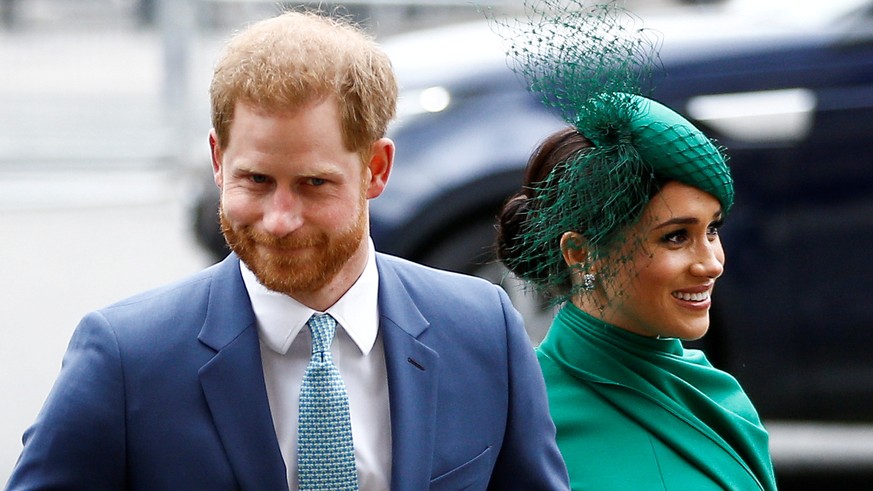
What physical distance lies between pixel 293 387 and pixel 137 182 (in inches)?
352

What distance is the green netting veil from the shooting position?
2969mm

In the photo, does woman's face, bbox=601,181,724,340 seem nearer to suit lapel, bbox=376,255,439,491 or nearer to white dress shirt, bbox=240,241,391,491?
suit lapel, bbox=376,255,439,491

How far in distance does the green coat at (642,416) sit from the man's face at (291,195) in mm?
A: 878

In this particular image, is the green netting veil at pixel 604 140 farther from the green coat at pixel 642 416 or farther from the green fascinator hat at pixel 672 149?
the green coat at pixel 642 416

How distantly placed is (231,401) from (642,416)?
1003 mm

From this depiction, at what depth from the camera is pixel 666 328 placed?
10.0ft

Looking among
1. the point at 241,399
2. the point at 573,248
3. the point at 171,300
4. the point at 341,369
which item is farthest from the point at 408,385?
the point at 573,248

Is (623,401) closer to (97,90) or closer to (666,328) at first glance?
(666,328)

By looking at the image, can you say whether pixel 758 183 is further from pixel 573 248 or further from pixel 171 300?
pixel 171 300

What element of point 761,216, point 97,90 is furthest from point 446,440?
point 97,90

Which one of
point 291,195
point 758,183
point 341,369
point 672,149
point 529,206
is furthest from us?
point 758,183

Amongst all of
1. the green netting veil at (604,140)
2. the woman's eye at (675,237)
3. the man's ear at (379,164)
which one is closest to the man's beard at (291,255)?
the man's ear at (379,164)

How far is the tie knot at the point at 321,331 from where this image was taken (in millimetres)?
2371

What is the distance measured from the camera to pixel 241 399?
2.34 m
